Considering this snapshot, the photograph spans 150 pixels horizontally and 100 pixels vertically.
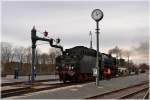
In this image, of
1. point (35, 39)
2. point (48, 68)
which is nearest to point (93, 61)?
point (35, 39)

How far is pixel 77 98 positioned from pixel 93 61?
1993 centimetres

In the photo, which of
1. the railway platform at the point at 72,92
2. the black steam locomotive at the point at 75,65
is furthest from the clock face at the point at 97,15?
the black steam locomotive at the point at 75,65

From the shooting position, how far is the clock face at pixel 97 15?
27328mm

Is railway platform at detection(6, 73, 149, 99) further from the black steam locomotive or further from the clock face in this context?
the black steam locomotive

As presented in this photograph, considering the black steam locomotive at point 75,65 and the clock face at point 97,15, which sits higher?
the clock face at point 97,15

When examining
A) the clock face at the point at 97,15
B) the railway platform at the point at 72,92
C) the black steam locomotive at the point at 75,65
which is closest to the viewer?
the railway platform at the point at 72,92

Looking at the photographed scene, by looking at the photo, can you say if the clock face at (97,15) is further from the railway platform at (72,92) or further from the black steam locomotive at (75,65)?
the black steam locomotive at (75,65)

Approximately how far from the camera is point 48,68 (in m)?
91.4

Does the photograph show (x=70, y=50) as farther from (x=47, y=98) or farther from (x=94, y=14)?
(x=47, y=98)

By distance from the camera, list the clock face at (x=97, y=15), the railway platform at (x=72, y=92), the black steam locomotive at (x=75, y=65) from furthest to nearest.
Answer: the black steam locomotive at (x=75, y=65) < the clock face at (x=97, y=15) < the railway platform at (x=72, y=92)

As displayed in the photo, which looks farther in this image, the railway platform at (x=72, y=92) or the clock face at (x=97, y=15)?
the clock face at (x=97, y=15)

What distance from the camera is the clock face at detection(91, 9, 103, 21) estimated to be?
89.7 ft

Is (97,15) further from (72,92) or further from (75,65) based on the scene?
(72,92)

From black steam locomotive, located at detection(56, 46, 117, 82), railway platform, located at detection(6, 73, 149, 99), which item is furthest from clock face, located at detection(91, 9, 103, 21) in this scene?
black steam locomotive, located at detection(56, 46, 117, 82)
